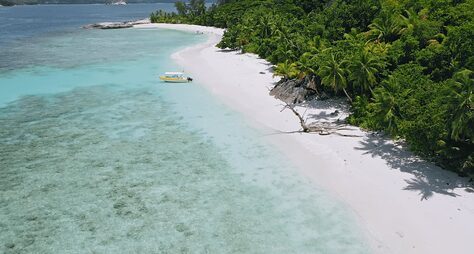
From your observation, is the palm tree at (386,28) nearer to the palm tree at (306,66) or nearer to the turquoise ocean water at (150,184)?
the palm tree at (306,66)

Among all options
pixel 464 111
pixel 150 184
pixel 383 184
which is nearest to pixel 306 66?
pixel 383 184

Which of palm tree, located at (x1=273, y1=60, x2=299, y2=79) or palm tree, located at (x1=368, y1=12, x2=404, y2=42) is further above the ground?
palm tree, located at (x1=368, y1=12, x2=404, y2=42)

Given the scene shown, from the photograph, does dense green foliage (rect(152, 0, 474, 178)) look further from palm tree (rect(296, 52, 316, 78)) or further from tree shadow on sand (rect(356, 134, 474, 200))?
tree shadow on sand (rect(356, 134, 474, 200))

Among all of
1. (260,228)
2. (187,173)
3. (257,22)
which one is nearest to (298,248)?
(260,228)

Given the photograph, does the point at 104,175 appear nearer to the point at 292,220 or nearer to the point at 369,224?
the point at 292,220

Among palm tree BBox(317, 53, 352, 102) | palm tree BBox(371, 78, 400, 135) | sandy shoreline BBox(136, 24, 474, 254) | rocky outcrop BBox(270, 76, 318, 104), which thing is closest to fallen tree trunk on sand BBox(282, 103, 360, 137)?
sandy shoreline BBox(136, 24, 474, 254)

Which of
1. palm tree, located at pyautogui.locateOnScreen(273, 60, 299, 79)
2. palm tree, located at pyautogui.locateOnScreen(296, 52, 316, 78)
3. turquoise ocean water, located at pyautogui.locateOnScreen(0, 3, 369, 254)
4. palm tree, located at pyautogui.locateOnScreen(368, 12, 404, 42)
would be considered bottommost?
turquoise ocean water, located at pyautogui.locateOnScreen(0, 3, 369, 254)

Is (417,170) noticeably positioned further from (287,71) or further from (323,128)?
(287,71)
